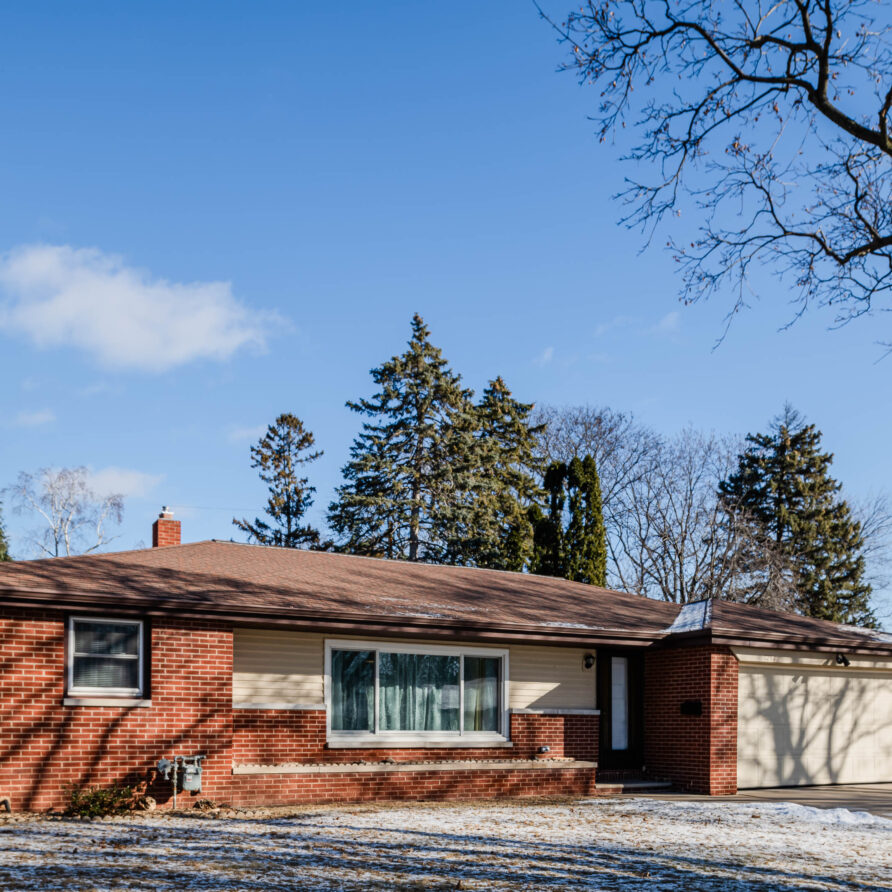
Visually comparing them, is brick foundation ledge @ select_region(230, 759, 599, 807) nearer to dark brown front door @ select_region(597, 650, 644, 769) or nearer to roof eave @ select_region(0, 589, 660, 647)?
dark brown front door @ select_region(597, 650, 644, 769)

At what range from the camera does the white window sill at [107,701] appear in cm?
1210

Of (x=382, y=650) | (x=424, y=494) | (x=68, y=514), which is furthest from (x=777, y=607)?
(x=68, y=514)

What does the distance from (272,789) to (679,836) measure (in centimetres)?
540

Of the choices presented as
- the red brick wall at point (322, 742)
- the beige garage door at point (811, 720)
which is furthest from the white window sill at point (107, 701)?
the beige garage door at point (811, 720)

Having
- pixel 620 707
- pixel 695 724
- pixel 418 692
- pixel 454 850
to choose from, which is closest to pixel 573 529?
pixel 620 707

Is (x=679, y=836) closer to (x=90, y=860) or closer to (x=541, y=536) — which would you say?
(x=90, y=860)

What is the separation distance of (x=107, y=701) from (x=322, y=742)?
3010 millimetres

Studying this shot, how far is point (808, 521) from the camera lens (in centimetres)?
4109

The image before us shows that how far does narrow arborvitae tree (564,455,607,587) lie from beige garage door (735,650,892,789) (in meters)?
11.9

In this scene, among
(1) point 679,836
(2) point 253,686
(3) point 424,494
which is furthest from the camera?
(3) point 424,494

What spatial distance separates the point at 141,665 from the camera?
12.6 meters

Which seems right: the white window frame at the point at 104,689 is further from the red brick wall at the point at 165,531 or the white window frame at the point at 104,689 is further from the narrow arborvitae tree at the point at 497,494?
the narrow arborvitae tree at the point at 497,494

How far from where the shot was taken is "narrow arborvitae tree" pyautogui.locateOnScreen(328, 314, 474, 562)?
111 ft

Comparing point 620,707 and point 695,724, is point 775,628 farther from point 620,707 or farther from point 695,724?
point 620,707
